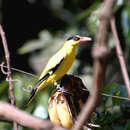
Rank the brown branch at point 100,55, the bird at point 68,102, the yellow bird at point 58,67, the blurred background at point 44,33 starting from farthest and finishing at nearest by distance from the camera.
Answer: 1. the blurred background at point 44,33
2. the yellow bird at point 58,67
3. the bird at point 68,102
4. the brown branch at point 100,55

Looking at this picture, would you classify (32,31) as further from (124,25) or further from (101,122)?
(101,122)

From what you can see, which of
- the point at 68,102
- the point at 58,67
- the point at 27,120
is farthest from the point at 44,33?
the point at 27,120

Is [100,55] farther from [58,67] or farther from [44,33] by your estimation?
[44,33]

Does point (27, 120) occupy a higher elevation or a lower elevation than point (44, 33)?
lower

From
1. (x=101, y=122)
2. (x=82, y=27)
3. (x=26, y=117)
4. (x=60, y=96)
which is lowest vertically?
(x=26, y=117)

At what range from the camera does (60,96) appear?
2230 mm

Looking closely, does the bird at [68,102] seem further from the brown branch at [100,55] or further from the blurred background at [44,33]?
the blurred background at [44,33]

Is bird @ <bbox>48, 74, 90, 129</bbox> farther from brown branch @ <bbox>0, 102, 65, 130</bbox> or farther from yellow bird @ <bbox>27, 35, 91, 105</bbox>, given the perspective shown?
brown branch @ <bbox>0, 102, 65, 130</bbox>

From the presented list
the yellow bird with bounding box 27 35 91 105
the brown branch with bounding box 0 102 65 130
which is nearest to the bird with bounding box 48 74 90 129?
the yellow bird with bounding box 27 35 91 105

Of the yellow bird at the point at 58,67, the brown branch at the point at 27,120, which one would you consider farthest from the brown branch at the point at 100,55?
the yellow bird at the point at 58,67

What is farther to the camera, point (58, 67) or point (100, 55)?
point (58, 67)

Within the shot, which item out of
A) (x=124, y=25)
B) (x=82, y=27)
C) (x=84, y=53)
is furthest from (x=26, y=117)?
(x=82, y=27)

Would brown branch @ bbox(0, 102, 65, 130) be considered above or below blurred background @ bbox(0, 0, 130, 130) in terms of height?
below

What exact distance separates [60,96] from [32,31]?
3.92 metres
